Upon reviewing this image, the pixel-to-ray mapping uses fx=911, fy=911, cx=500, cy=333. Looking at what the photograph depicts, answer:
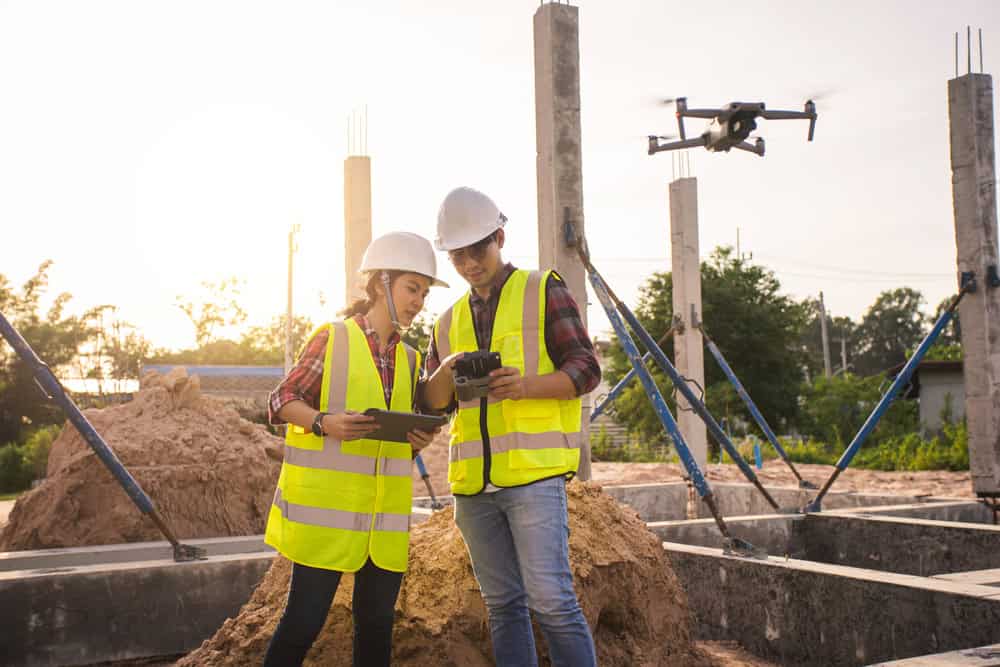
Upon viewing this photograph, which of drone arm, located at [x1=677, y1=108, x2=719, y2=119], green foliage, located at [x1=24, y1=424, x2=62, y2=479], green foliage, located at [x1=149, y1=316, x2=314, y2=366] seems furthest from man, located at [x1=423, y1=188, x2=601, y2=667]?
green foliage, located at [x1=149, y1=316, x2=314, y2=366]

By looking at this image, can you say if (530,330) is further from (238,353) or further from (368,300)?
(238,353)

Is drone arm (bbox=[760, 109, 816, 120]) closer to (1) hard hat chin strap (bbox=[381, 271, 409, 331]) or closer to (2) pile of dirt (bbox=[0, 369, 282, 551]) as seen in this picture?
(2) pile of dirt (bbox=[0, 369, 282, 551])

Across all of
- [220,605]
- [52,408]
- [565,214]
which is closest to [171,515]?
[220,605]

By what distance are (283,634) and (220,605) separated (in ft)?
8.46

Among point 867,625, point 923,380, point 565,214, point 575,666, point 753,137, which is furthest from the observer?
point 923,380

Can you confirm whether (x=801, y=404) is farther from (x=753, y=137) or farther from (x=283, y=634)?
(x=283, y=634)

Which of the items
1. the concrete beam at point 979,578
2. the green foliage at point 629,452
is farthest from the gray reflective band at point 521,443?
the green foliage at point 629,452

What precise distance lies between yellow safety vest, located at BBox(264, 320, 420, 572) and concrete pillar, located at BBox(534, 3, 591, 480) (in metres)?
3.59

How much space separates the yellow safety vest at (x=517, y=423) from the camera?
2768 mm

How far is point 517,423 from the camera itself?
2.80 meters

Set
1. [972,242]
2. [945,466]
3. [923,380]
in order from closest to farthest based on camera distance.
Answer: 1. [972,242]
2. [945,466]
3. [923,380]

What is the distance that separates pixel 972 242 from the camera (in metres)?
8.45

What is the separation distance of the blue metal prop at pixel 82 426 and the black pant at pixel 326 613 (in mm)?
2677

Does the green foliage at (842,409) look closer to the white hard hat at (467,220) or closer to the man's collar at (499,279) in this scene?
the man's collar at (499,279)
